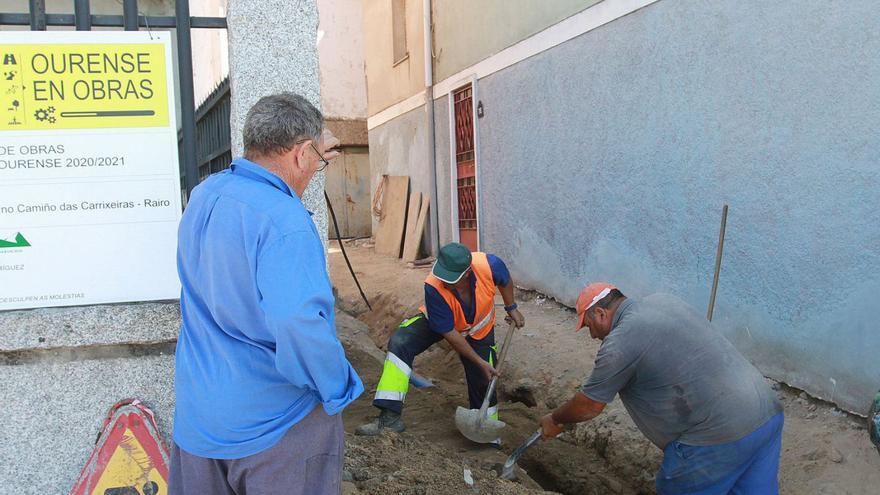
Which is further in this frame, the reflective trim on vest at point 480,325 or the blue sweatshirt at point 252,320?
the reflective trim on vest at point 480,325

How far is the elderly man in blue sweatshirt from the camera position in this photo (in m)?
1.82

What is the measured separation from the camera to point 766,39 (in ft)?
15.1

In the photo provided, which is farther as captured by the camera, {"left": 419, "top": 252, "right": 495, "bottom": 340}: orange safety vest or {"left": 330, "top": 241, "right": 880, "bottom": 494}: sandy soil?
{"left": 419, "top": 252, "right": 495, "bottom": 340}: orange safety vest

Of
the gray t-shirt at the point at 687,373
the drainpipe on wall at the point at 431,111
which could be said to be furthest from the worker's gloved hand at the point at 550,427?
the drainpipe on wall at the point at 431,111

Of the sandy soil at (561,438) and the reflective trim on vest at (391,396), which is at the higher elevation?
the reflective trim on vest at (391,396)

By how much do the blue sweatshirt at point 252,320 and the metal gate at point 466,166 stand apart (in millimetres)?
7590

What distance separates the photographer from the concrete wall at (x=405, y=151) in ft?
37.2

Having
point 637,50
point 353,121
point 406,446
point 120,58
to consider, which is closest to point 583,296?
point 406,446

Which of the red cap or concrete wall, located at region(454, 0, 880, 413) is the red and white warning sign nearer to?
the red cap

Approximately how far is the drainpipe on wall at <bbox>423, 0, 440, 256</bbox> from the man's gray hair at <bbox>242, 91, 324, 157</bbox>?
8.86 m

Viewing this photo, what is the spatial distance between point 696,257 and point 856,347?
1.45 m

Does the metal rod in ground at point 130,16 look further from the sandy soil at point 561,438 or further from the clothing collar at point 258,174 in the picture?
the sandy soil at point 561,438

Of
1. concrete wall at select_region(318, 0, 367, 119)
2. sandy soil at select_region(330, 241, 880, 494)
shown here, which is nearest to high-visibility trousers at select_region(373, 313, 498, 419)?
sandy soil at select_region(330, 241, 880, 494)

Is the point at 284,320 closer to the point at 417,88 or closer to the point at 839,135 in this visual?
the point at 839,135
